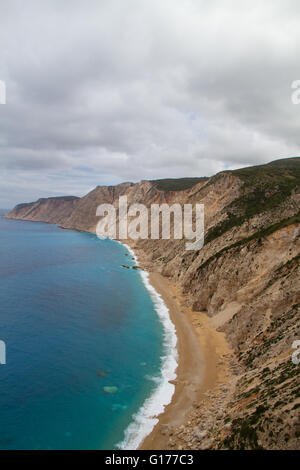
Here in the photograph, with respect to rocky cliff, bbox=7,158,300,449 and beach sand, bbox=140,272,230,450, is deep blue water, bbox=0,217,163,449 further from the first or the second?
rocky cliff, bbox=7,158,300,449

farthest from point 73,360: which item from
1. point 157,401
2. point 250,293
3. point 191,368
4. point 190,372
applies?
point 250,293

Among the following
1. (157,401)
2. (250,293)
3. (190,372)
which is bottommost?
(157,401)

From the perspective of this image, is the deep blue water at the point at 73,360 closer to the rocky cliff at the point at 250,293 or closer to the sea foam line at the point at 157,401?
the sea foam line at the point at 157,401

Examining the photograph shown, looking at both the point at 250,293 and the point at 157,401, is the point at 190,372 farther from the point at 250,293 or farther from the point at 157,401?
the point at 250,293

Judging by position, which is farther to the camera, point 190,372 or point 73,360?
point 73,360

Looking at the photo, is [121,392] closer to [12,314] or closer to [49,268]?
[12,314]
